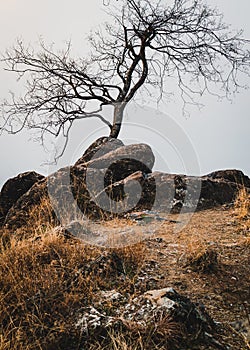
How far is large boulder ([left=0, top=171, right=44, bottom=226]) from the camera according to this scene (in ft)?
27.7

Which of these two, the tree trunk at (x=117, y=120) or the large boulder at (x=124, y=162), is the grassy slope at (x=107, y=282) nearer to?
the large boulder at (x=124, y=162)

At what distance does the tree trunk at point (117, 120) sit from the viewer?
10.3 m

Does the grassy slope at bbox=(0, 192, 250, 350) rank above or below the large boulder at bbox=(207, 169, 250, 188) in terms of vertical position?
below

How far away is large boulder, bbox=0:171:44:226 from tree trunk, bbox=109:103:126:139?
2.40m

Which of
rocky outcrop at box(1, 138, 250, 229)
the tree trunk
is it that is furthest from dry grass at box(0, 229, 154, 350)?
the tree trunk

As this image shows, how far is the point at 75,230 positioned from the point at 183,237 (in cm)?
148

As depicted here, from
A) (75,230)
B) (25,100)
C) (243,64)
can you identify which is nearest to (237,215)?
(75,230)

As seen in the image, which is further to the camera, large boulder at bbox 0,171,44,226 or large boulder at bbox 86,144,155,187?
large boulder at bbox 0,171,44,226

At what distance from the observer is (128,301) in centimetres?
351

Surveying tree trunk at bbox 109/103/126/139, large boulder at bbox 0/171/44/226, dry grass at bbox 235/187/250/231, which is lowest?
dry grass at bbox 235/187/250/231

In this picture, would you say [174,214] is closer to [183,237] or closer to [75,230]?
[183,237]

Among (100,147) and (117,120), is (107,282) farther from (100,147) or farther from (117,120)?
(117,120)

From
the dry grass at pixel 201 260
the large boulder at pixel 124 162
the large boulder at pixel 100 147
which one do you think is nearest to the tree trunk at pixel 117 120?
the large boulder at pixel 100 147

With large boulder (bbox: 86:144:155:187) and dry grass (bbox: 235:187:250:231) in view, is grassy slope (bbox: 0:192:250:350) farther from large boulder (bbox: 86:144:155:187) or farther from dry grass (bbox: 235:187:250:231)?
large boulder (bbox: 86:144:155:187)
